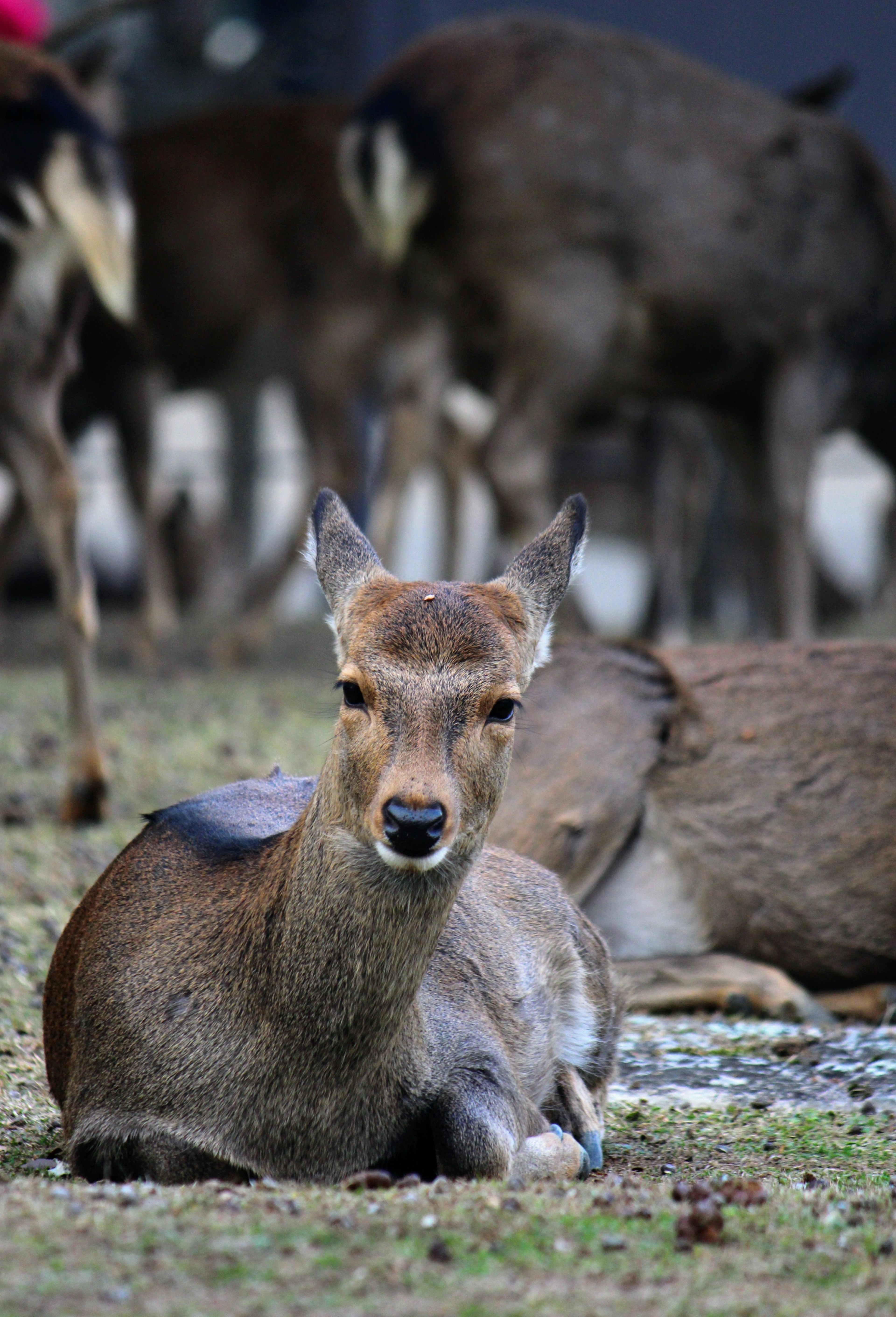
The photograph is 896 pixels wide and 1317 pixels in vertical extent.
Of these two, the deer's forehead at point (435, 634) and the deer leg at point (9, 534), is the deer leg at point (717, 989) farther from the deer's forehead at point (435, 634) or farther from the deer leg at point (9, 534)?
the deer leg at point (9, 534)

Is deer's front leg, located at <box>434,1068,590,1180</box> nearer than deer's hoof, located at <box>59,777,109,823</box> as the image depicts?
Yes

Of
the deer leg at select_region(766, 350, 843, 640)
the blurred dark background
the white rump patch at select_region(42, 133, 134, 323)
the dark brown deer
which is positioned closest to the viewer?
the white rump patch at select_region(42, 133, 134, 323)

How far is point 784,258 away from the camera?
8.11m

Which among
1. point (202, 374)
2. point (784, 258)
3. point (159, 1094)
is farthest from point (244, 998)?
point (202, 374)

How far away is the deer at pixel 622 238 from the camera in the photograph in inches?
294

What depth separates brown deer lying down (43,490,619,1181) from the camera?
9.78 ft

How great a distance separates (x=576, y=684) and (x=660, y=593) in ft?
16.3

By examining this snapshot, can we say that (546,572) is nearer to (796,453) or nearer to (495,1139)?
(495,1139)

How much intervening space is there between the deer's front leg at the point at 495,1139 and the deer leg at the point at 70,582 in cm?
268

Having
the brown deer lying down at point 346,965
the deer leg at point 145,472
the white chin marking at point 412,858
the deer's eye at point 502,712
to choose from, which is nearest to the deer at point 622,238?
the deer leg at point 145,472

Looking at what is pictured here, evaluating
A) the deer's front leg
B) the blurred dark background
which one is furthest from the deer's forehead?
the blurred dark background

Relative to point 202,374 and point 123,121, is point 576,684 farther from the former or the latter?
point 123,121

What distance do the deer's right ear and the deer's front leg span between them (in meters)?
0.82

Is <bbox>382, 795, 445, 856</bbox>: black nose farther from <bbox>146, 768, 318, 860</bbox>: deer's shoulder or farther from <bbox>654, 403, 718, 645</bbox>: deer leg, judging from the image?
<bbox>654, 403, 718, 645</bbox>: deer leg
